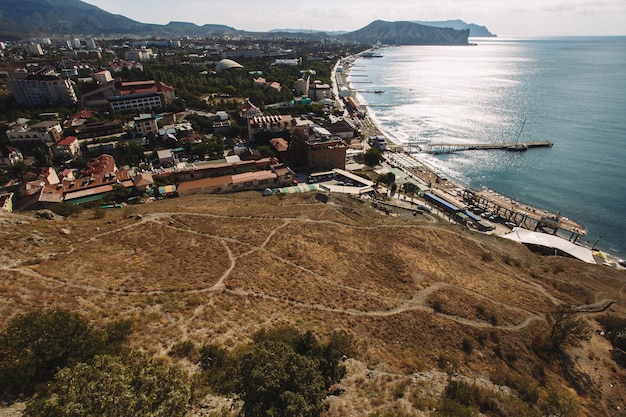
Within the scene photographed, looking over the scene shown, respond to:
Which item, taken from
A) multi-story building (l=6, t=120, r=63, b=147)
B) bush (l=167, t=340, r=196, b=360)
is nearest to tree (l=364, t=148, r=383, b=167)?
bush (l=167, t=340, r=196, b=360)

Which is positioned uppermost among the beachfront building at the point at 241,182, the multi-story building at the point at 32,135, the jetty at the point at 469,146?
the multi-story building at the point at 32,135

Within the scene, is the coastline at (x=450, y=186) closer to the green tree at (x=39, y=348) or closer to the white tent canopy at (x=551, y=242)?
the white tent canopy at (x=551, y=242)

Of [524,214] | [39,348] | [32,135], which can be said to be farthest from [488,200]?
[32,135]

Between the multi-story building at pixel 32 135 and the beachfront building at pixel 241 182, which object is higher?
the multi-story building at pixel 32 135

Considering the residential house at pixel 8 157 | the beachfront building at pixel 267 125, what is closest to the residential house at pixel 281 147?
the beachfront building at pixel 267 125

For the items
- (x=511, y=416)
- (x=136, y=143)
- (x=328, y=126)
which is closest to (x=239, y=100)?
(x=328, y=126)
